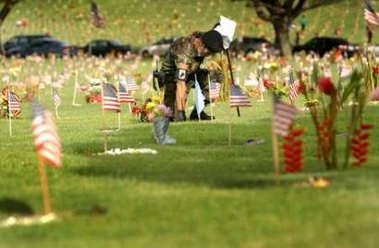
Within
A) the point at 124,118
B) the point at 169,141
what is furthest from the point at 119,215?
the point at 124,118

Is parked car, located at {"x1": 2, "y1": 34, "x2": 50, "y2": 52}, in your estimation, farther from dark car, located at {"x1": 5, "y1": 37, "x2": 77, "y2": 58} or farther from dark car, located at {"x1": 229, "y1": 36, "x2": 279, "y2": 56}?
dark car, located at {"x1": 229, "y1": 36, "x2": 279, "y2": 56}

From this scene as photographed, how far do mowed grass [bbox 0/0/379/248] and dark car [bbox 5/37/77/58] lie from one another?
144ft

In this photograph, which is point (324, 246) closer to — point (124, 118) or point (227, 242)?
point (227, 242)

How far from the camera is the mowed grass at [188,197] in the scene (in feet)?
32.1

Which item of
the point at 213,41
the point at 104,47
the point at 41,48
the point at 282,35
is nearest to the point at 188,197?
the point at 213,41

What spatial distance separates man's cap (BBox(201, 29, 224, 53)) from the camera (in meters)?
20.5

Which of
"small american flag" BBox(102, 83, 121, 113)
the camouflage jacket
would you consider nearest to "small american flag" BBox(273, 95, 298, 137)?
"small american flag" BBox(102, 83, 121, 113)

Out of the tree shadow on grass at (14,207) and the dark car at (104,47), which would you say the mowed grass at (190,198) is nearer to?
the tree shadow on grass at (14,207)

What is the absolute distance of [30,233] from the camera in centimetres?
1033

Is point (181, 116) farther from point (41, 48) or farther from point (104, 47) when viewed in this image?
point (41, 48)

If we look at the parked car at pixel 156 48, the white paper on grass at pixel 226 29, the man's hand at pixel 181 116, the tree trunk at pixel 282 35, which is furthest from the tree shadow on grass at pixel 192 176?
the parked car at pixel 156 48

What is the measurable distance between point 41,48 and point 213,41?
4398 centimetres

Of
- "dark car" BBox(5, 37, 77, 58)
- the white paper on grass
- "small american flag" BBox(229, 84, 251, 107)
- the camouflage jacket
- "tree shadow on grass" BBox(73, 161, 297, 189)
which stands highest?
"dark car" BBox(5, 37, 77, 58)

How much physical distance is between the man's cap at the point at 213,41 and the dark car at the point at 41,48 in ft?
134
